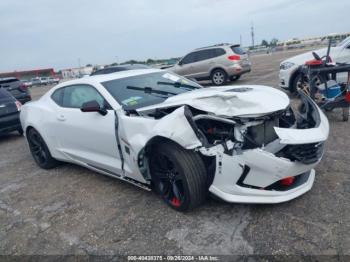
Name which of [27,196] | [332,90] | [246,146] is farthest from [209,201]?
[332,90]

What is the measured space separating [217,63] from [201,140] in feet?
34.6

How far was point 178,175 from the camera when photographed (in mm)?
3053

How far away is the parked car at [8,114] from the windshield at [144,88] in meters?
4.72

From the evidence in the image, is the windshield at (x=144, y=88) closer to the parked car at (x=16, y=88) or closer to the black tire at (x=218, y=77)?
the parked car at (x=16, y=88)

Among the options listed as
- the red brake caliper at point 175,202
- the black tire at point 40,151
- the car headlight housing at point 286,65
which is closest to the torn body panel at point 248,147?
the red brake caliper at point 175,202

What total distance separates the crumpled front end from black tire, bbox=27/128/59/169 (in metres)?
2.96

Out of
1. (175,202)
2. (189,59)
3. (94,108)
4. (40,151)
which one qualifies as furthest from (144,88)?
(189,59)

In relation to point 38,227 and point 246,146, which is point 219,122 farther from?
point 38,227

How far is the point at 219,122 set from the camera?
3055 mm

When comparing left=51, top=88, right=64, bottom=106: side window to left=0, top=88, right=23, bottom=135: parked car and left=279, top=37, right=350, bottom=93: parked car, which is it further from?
left=279, top=37, right=350, bottom=93: parked car

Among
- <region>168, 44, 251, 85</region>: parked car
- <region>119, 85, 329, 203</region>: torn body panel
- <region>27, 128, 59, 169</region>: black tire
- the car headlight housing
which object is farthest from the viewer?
<region>168, 44, 251, 85</region>: parked car

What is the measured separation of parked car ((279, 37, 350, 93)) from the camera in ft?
24.3

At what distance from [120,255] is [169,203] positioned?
774 millimetres

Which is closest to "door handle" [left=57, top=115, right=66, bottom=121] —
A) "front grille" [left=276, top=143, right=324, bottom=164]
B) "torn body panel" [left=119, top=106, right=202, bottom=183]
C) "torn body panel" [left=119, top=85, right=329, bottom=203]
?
"torn body panel" [left=119, top=106, right=202, bottom=183]
